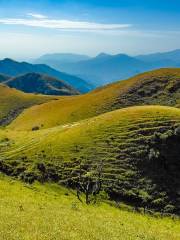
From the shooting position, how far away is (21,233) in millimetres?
27109

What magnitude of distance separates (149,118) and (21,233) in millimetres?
52778

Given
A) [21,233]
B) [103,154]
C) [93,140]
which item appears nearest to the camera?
[21,233]

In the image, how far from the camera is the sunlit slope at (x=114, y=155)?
2389 inches

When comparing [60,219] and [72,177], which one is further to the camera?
[72,177]

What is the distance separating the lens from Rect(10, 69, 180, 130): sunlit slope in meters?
124

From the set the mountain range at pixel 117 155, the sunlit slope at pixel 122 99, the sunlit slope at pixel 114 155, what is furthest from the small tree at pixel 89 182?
the sunlit slope at pixel 122 99

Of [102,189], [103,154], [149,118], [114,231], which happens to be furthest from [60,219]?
[149,118]

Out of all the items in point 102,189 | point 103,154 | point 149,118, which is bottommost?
point 102,189

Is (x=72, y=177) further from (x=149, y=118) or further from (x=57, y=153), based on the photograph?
(x=149, y=118)

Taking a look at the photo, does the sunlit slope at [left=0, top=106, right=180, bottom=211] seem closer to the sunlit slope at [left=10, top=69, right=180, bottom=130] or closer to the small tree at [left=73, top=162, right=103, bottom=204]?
the small tree at [left=73, top=162, right=103, bottom=204]

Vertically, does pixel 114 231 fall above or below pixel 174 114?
below

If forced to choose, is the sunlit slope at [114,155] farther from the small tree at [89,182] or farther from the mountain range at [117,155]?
the small tree at [89,182]

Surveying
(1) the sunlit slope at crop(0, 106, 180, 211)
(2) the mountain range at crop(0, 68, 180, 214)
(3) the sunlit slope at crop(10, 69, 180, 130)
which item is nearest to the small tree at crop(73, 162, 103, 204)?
(2) the mountain range at crop(0, 68, 180, 214)

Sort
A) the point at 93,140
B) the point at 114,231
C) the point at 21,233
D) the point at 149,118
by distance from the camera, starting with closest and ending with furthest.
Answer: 1. the point at 21,233
2. the point at 114,231
3. the point at 93,140
4. the point at 149,118
